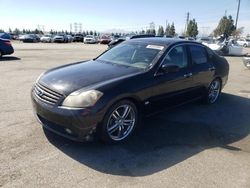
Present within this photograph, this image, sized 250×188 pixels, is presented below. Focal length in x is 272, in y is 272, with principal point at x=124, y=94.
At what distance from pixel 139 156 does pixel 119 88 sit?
A: 3.39 feet

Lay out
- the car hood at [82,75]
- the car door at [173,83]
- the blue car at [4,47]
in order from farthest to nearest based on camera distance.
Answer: the blue car at [4,47]
the car door at [173,83]
the car hood at [82,75]

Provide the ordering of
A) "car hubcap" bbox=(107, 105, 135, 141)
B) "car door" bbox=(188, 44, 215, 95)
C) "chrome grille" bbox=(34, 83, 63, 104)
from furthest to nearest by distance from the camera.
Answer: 1. "car door" bbox=(188, 44, 215, 95)
2. "car hubcap" bbox=(107, 105, 135, 141)
3. "chrome grille" bbox=(34, 83, 63, 104)

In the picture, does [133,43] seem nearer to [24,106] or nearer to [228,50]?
[24,106]

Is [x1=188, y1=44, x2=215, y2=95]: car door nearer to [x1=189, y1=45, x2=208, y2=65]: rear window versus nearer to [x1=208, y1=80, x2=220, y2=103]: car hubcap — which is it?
[x1=189, y1=45, x2=208, y2=65]: rear window

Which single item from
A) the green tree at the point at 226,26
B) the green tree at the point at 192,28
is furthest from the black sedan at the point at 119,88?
A: the green tree at the point at 192,28

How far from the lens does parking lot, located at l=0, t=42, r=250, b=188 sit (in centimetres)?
331

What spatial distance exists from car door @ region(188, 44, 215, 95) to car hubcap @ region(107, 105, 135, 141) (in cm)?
202

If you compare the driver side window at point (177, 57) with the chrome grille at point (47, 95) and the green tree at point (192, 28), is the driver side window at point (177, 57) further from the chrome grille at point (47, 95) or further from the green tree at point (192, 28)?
the green tree at point (192, 28)

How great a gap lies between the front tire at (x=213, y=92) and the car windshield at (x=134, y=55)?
7.08 ft

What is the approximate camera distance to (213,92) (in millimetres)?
6875

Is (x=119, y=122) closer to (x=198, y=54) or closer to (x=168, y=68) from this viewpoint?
Answer: (x=168, y=68)

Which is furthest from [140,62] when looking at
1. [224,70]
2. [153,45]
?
[224,70]

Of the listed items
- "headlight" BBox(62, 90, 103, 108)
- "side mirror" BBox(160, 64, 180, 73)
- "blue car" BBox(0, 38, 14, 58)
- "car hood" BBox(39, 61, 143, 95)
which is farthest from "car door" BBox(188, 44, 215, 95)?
"blue car" BBox(0, 38, 14, 58)

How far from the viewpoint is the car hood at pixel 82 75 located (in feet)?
13.3
